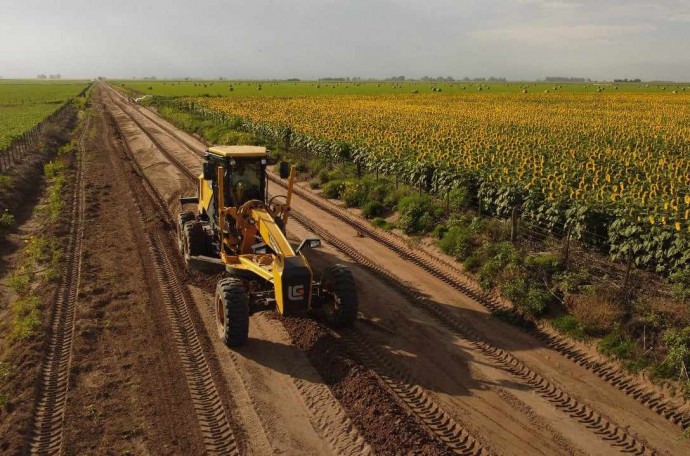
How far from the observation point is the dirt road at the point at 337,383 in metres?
6.76

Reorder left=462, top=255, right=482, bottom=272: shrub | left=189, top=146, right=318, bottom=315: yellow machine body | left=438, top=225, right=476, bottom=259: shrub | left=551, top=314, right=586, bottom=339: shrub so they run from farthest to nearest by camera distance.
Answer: left=438, top=225, right=476, bottom=259: shrub → left=462, top=255, right=482, bottom=272: shrub → left=189, top=146, right=318, bottom=315: yellow machine body → left=551, top=314, right=586, bottom=339: shrub

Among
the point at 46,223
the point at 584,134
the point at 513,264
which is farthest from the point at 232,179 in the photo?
the point at 584,134

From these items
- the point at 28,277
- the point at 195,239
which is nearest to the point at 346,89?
the point at 195,239

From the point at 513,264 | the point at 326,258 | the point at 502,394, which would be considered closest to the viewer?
the point at 502,394

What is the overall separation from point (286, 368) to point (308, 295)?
1.23 m

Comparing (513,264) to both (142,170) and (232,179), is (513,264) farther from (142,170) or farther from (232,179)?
(142,170)

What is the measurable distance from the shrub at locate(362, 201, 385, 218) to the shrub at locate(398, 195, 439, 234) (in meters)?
1.20

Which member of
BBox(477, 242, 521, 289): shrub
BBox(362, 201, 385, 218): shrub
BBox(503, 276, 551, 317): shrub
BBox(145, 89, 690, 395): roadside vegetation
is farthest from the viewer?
BBox(362, 201, 385, 218): shrub

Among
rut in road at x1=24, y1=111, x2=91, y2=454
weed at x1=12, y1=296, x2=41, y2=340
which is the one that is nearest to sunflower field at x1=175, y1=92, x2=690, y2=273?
rut in road at x1=24, y1=111, x2=91, y2=454

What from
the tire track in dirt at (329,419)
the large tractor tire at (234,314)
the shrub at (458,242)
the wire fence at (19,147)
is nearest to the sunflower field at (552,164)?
the shrub at (458,242)

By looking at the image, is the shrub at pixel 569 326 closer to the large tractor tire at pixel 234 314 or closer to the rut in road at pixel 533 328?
the rut in road at pixel 533 328

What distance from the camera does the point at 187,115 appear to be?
4447 cm

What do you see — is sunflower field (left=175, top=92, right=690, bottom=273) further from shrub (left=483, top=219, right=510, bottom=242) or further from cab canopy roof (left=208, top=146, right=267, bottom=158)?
cab canopy roof (left=208, top=146, right=267, bottom=158)

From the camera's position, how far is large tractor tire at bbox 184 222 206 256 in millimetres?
11852
